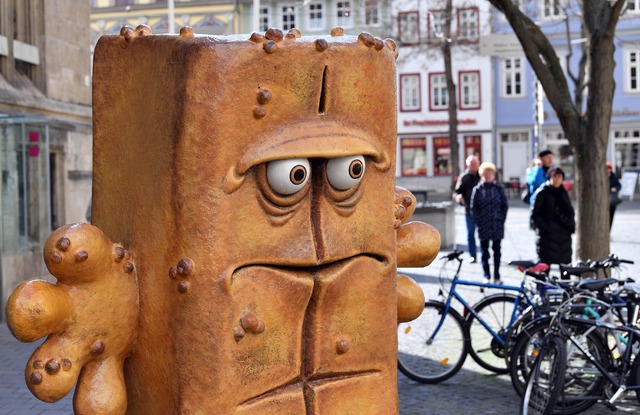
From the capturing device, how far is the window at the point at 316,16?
1668 inches

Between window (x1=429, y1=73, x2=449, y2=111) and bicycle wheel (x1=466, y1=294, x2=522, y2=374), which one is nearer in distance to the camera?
bicycle wheel (x1=466, y1=294, x2=522, y2=374)

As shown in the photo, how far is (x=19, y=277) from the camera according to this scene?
35.2ft

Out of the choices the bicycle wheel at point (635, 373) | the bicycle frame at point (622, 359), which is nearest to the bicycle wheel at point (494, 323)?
the bicycle frame at point (622, 359)

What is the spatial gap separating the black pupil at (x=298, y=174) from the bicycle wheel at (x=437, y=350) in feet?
14.5

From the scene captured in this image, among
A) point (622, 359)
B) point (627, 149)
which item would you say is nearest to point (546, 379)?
point (622, 359)

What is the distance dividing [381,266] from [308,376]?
0.48 meters

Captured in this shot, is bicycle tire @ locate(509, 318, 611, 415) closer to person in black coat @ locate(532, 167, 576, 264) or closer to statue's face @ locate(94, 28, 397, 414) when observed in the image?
statue's face @ locate(94, 28, 397, 414)

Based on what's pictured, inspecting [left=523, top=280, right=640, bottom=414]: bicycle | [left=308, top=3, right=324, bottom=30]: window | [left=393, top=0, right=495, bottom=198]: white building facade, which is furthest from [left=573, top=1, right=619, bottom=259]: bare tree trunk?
[left=308, top=3, right=324, bottom=30]: window

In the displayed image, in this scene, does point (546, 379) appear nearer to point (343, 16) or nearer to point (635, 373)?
point (635, 373)

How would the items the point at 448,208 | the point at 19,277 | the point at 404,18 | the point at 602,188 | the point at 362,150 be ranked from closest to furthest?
the point at 362,150 → the point at 602,188 → the point at 19,277 → the point at 448,208 → the point at 404,18

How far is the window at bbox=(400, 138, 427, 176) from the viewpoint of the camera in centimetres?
4197

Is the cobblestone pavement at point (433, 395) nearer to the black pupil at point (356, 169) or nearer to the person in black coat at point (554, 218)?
the person in black coat at point (554, 218)

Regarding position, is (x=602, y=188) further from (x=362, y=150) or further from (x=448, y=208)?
(x=448, y=208)

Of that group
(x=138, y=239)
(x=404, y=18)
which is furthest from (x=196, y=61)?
(x=404, y=18)
